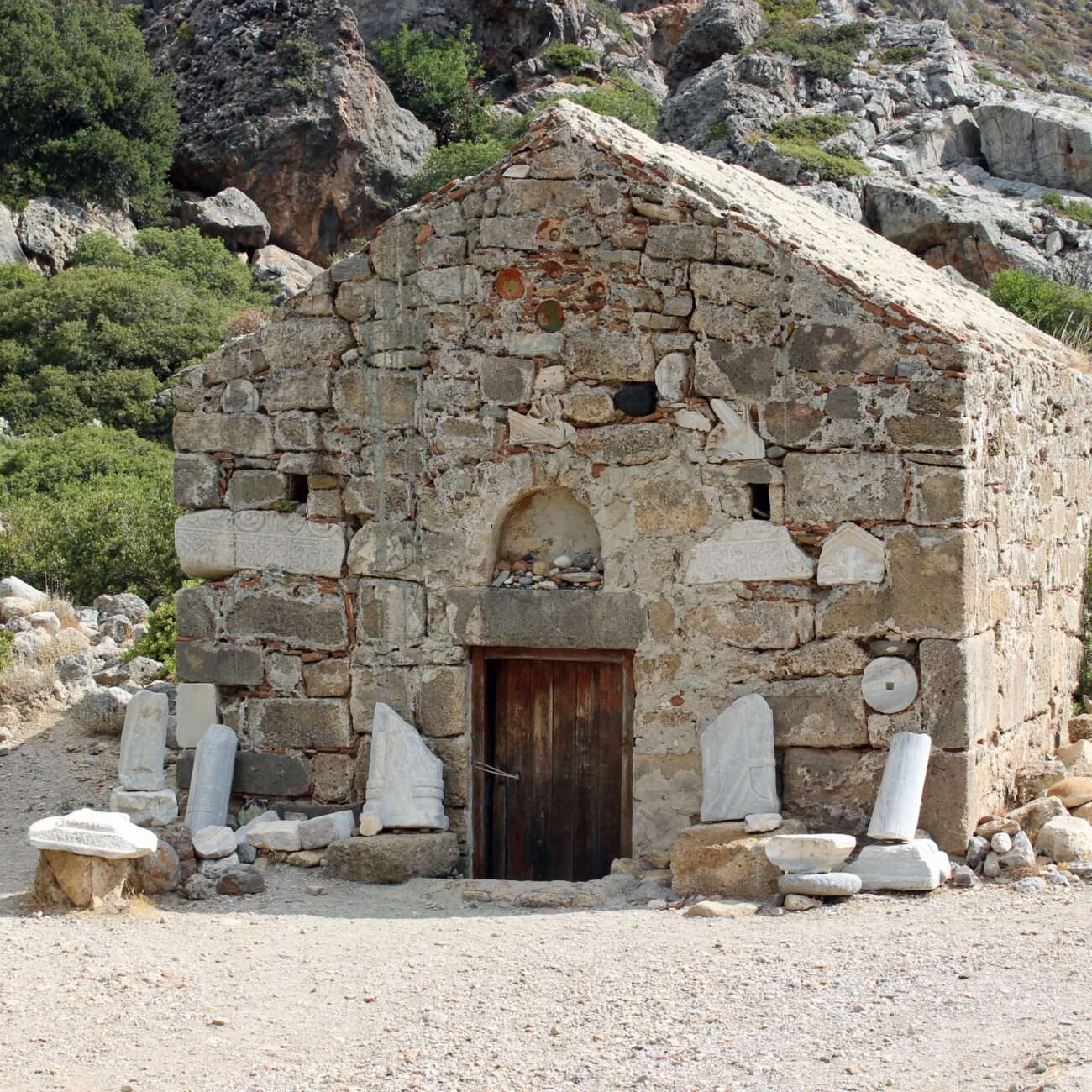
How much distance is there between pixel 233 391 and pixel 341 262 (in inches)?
40.5

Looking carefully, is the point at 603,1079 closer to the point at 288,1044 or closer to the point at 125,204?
the point at 288,1044

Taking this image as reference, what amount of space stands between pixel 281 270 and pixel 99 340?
7245 millimetres

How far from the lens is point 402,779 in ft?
29.1

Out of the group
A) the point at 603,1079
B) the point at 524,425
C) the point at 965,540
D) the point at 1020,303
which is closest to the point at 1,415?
the point at 1020,303

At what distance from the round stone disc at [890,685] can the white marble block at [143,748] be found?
164 inches

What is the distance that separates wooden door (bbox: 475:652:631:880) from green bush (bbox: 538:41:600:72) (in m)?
32.0

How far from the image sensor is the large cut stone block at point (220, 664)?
30.6ft

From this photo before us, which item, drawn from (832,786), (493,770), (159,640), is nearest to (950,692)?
(832,786)

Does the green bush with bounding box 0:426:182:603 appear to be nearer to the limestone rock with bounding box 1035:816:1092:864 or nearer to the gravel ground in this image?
the gravel ground

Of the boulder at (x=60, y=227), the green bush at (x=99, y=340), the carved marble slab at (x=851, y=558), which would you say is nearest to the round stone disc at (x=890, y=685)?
the carved marble slab at (x=851, y=558)

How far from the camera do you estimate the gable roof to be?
8.44 metres

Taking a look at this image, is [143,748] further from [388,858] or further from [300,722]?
[388,858]

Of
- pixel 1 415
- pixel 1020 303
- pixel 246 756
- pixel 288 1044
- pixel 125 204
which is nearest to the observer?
pixel 288 1044

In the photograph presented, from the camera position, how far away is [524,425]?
8859mm
